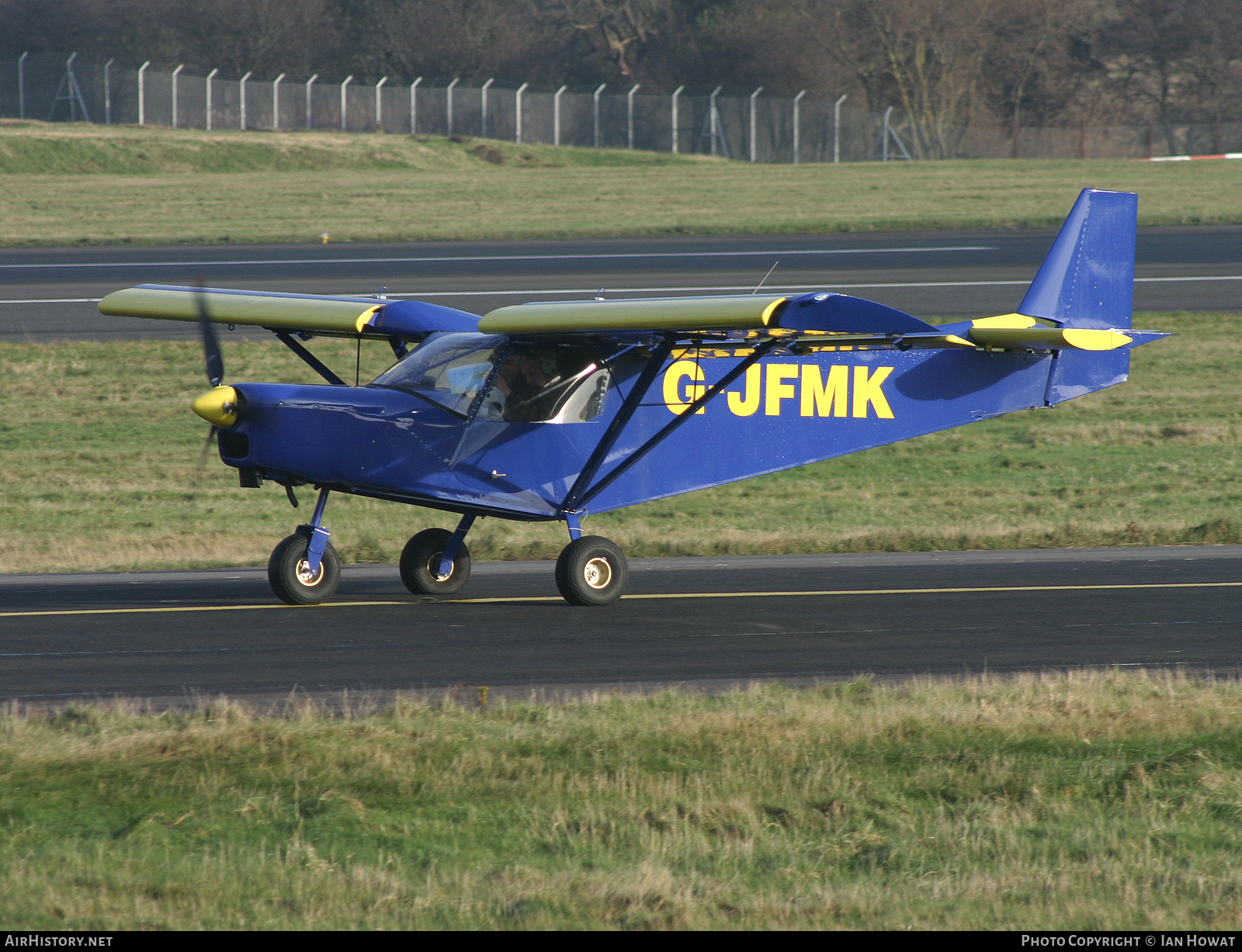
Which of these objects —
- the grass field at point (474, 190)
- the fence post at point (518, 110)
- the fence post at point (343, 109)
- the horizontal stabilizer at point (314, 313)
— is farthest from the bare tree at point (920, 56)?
the horizontal stabilizer at point (314, 313)

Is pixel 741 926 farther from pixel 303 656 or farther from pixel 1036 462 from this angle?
pixel 1036 462

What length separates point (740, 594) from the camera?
12.5 metres

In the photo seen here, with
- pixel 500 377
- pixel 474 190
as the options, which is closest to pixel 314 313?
pixel 500 377

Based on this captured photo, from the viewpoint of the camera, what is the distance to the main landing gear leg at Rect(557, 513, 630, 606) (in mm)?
11844

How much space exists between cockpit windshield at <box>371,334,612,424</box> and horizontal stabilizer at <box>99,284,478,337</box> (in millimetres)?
817

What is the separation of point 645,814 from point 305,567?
18.9 feet

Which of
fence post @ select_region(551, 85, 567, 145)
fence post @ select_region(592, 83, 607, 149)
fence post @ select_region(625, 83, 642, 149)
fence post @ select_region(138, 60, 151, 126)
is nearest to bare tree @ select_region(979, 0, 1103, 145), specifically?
fence post @ select_region(625, 83, 642, 149)

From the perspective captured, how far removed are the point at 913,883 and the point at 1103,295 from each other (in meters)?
9.52

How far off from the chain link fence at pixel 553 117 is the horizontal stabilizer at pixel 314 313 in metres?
51.8

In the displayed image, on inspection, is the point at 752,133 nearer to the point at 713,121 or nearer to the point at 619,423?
the point at 713,121

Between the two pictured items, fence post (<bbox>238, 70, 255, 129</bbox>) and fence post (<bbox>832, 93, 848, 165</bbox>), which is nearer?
fence post (<bbox>238, 70, 255, 129</bbox>)

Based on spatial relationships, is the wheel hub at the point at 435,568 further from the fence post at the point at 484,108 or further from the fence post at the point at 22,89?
the fence post at the point at 22,89

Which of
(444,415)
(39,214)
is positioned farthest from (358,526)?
(39,214)

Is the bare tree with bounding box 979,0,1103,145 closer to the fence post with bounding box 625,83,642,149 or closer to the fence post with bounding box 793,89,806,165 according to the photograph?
the fence post with bounding box 793,89,806,165
